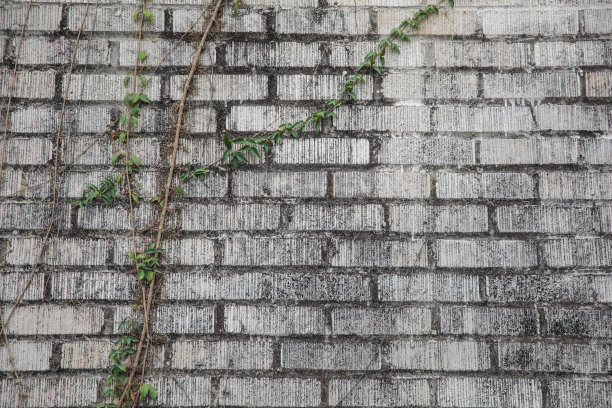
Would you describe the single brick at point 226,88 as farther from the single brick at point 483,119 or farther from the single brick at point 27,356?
the single brick at point 27,356

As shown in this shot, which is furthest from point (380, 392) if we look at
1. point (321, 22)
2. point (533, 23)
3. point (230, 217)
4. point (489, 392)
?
point (533, 23)

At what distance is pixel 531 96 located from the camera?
196 centimetres

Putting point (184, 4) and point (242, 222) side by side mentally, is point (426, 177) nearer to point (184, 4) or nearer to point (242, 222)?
point (242, 222)

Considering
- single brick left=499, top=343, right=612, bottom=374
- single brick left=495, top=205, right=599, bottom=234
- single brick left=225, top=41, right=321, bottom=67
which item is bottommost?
single brick left=499, top=343, right=612, bottom=374

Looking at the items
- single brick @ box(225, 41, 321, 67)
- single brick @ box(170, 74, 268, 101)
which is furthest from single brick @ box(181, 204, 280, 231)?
single brick @ box(225, 41, 321, 67)

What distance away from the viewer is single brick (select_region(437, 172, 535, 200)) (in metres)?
1.93

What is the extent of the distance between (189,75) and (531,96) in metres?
1.54

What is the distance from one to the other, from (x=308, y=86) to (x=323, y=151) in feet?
1.00

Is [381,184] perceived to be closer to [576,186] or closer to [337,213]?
[337,213]

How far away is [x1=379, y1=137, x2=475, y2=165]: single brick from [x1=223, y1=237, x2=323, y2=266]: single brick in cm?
51

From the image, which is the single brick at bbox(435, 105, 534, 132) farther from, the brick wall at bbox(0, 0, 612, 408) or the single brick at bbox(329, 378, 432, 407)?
the single brick at bbox(329, 378, 432, 407)

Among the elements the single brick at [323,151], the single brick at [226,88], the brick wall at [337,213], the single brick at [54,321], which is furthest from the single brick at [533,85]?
the single brick at [54,321]

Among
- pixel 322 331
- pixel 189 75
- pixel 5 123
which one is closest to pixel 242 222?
pixel 322 331

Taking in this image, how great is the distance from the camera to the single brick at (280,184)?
6.33ft
